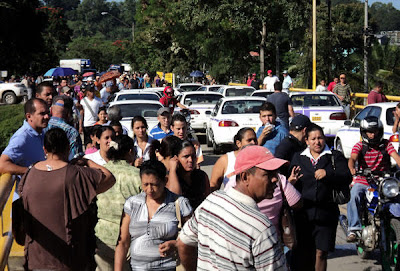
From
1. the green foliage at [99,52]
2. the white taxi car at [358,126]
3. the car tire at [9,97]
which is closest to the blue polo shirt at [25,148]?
the white taxi car at [358,126]

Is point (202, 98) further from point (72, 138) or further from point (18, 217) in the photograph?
point (18, 217)

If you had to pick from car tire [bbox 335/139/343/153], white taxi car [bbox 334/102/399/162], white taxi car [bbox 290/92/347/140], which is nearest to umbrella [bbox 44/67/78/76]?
white taxi car [bbox 290/92/347/140]

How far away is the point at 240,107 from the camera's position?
1948cm

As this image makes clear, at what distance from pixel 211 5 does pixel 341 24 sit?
1309 inches

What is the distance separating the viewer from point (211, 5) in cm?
3972

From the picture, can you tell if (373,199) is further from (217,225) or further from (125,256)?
(217,225)

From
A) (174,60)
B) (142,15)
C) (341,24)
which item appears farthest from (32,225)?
(341,24)

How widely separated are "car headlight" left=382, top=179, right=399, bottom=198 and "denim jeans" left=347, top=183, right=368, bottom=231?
66 centimetres

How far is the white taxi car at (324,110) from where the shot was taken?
2039cm

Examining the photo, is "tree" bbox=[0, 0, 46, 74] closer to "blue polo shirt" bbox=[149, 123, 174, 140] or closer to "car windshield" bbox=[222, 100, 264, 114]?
"car windshield" bbox=[222, 100, 264, 114]

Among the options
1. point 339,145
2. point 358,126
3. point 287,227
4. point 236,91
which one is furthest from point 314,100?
Answer: point 287,227

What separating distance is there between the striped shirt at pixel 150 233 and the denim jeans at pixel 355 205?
3.26 meters

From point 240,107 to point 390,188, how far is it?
1189 cm

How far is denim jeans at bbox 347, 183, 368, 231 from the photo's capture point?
8.34 m
